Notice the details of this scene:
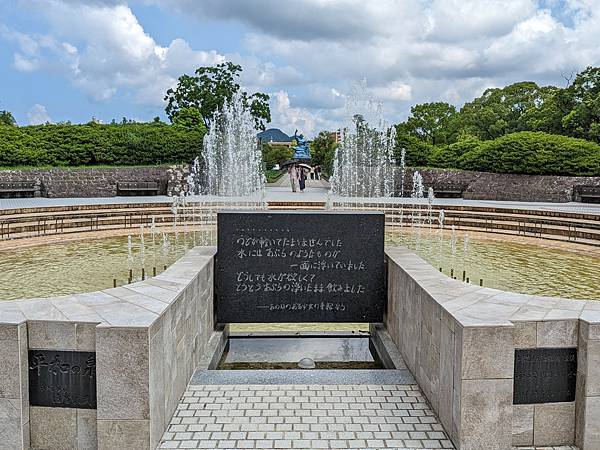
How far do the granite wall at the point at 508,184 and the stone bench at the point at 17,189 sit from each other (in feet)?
50.4

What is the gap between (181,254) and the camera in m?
11.2

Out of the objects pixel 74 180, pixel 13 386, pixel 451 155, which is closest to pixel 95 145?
pixel 74 180

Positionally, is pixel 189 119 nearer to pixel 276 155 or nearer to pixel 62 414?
pixel 62 414

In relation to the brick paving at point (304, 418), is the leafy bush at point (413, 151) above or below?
above

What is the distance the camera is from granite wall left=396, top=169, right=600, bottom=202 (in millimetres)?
21781

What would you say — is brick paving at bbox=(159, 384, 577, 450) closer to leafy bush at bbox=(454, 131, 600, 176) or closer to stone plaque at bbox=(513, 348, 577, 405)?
stone plaque at bbox=(513, 348, 577, 405)

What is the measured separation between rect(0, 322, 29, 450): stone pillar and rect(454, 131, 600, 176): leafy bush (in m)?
22.3

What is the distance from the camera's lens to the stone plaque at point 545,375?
3826mm

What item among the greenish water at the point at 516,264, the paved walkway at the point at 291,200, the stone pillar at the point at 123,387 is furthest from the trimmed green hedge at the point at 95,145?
the stone pillar at the point at 123,387

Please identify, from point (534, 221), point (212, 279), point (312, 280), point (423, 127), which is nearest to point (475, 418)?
point (312, 280)

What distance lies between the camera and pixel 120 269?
9711mm

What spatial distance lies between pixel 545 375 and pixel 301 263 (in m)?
2.79

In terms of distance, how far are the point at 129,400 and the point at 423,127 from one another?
154ft

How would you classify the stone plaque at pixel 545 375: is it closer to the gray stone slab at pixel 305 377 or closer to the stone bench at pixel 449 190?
the gray stone slab at pixel 305 377
